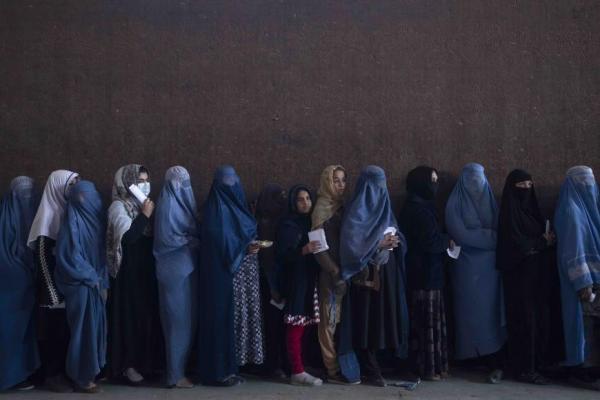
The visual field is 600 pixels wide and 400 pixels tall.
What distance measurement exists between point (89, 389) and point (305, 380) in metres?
1.59

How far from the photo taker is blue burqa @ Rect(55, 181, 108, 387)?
5223mm

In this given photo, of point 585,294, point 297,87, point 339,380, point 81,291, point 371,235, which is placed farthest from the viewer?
point 297,87

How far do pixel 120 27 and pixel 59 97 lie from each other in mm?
787

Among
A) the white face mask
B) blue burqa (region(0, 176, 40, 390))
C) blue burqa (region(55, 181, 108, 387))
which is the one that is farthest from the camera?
the white face mask

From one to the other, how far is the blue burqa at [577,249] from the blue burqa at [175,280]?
280 centimetres

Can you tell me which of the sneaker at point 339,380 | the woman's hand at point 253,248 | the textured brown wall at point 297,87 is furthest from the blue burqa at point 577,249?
the woman's hand at point 253,248

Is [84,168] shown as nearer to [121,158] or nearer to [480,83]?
[121,158]

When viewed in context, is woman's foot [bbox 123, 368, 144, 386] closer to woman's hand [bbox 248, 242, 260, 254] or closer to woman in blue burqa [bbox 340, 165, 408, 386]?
woman's hand [bbox 248, 242, 260, 254]

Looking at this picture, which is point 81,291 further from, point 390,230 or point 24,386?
point 390,230

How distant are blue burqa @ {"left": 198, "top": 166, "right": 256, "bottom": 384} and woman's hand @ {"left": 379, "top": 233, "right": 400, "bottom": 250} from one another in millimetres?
978

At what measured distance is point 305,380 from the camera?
5473 millimetres

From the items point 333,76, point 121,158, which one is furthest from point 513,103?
point 121,158

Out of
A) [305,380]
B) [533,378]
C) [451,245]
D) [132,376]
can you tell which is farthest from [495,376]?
[132,376]

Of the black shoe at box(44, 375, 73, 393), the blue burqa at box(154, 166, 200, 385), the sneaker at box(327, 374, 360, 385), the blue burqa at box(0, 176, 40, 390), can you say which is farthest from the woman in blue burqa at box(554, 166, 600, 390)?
the blue burqa at box(0, 176, 40, 390)
